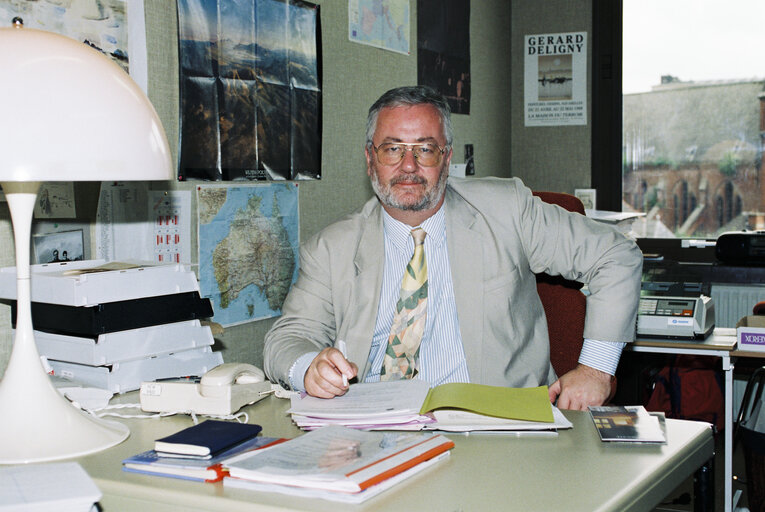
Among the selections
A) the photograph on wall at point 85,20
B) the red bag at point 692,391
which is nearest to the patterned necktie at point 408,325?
the photograph on wall at point 85,20

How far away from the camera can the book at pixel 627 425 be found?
1266mm

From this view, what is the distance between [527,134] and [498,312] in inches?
92.6

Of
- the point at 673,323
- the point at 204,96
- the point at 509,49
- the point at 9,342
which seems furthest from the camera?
the point at 509,49

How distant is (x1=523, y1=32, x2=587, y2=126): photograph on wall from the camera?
3.98 metres

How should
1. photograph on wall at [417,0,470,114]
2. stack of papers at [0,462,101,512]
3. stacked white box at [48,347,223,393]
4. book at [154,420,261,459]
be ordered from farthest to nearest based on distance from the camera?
photograph on wall at [417,0,470,114]
stacked white box at [48,347,223,393]
book at [154,420,261,459]
stack of papers at [0,462,101,512]

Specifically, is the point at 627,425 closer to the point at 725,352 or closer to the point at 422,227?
the point at 422,227

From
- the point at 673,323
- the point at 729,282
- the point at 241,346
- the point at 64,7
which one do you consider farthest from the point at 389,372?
the point at 729,282

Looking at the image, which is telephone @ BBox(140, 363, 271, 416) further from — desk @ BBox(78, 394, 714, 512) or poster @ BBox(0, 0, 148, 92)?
poster @ BBox(0, 0, 148, 92)

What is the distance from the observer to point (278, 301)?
2420 mm

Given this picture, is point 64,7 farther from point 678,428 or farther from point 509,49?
point 509,49

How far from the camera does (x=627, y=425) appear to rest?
4.38 feet

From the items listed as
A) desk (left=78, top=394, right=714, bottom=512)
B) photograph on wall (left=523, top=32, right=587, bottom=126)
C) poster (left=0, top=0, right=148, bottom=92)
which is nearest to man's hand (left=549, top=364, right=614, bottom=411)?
desk (left=78, top=394, right=714, bottom=512)

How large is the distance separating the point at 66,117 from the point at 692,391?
3231 millimetres

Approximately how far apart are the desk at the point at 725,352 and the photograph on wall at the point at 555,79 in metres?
1.59
